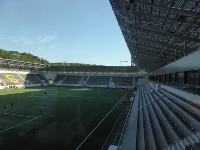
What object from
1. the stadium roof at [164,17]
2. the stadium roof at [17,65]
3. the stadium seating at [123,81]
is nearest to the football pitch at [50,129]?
the stadium roof at [164,17]

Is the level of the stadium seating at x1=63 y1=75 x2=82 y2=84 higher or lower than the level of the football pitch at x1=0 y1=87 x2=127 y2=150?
higher

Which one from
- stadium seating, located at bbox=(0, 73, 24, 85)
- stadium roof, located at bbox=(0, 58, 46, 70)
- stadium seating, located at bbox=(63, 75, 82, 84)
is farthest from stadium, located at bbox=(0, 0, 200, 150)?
stadium seating, located at bbox=(63, 75, 82, 84)

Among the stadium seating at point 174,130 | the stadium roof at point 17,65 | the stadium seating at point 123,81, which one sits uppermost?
the stadium roof at point 17,65

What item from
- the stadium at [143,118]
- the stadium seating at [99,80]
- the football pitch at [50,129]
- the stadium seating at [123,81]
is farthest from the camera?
the stadium seating at [99,80]

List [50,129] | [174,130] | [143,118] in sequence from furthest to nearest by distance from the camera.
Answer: [50,129] < [143,118] < [174,130]

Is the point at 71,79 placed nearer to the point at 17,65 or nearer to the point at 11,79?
the point at 17,65

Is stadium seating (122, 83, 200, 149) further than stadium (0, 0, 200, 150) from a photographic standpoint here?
No

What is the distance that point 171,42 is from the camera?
2788 centimetres

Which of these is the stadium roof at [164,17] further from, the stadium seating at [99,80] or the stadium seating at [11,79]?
the stadium seating at [99,80]

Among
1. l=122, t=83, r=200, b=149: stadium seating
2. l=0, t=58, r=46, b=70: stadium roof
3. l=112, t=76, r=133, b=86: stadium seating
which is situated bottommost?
l=122, t=83, r=200, b=149: stadium seating

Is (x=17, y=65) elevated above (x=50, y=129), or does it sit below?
above

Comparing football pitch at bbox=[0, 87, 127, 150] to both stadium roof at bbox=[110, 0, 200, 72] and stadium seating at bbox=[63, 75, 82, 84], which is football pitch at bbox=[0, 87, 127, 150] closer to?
stadium roof at bbox=[110, 0, 200, 72]

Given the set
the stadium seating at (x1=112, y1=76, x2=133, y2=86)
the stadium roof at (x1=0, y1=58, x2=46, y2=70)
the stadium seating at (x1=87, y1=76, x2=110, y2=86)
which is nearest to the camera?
Answer: the stadium roof at (x1=0, y1=58, x2=46, y2=70)

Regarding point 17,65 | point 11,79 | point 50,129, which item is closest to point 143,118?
point 50,129
